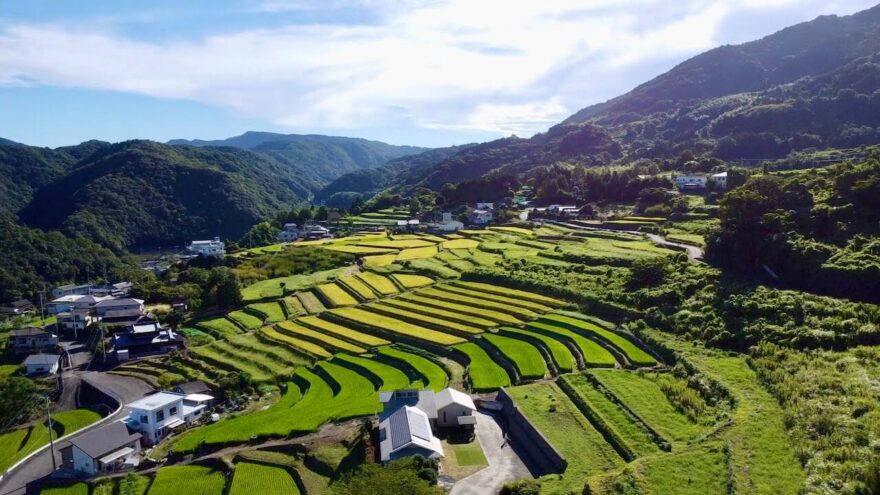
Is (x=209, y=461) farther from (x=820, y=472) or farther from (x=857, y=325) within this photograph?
(x=857, y=325)

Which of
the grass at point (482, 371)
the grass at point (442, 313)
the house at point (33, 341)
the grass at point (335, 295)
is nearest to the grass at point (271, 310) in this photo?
the grass at point (335, 295)

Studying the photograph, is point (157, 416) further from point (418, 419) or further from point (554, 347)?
point (554, 347)

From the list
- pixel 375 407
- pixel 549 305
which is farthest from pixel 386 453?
pixel 549 305

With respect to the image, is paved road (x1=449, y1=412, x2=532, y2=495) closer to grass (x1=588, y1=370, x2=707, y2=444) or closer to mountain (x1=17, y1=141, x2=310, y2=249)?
grass (x1=588, y1=370, x2=707, y2=444)

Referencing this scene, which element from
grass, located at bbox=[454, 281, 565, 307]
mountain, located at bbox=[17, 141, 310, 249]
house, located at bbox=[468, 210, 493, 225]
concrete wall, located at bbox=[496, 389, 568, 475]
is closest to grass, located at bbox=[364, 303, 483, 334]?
grass, located at bbox=[454, 281, 565, 307]

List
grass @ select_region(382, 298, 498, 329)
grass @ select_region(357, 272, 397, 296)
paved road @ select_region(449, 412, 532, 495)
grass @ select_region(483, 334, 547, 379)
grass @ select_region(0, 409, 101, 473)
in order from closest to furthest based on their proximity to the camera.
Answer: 1. paved road @ select_region(449, 412, 532, 495)
2. grass @ select_region(0, 409, 101, 473)
3. grass @ select_region(483, 334, 547, 379)
4. grass @ select_region(382, 298, 498, 329)
5. grass @ select_region(357, 272, 397, 296)

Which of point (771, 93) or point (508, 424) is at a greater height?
point (771, 93)

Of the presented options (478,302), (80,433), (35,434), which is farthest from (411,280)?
(35,434)
